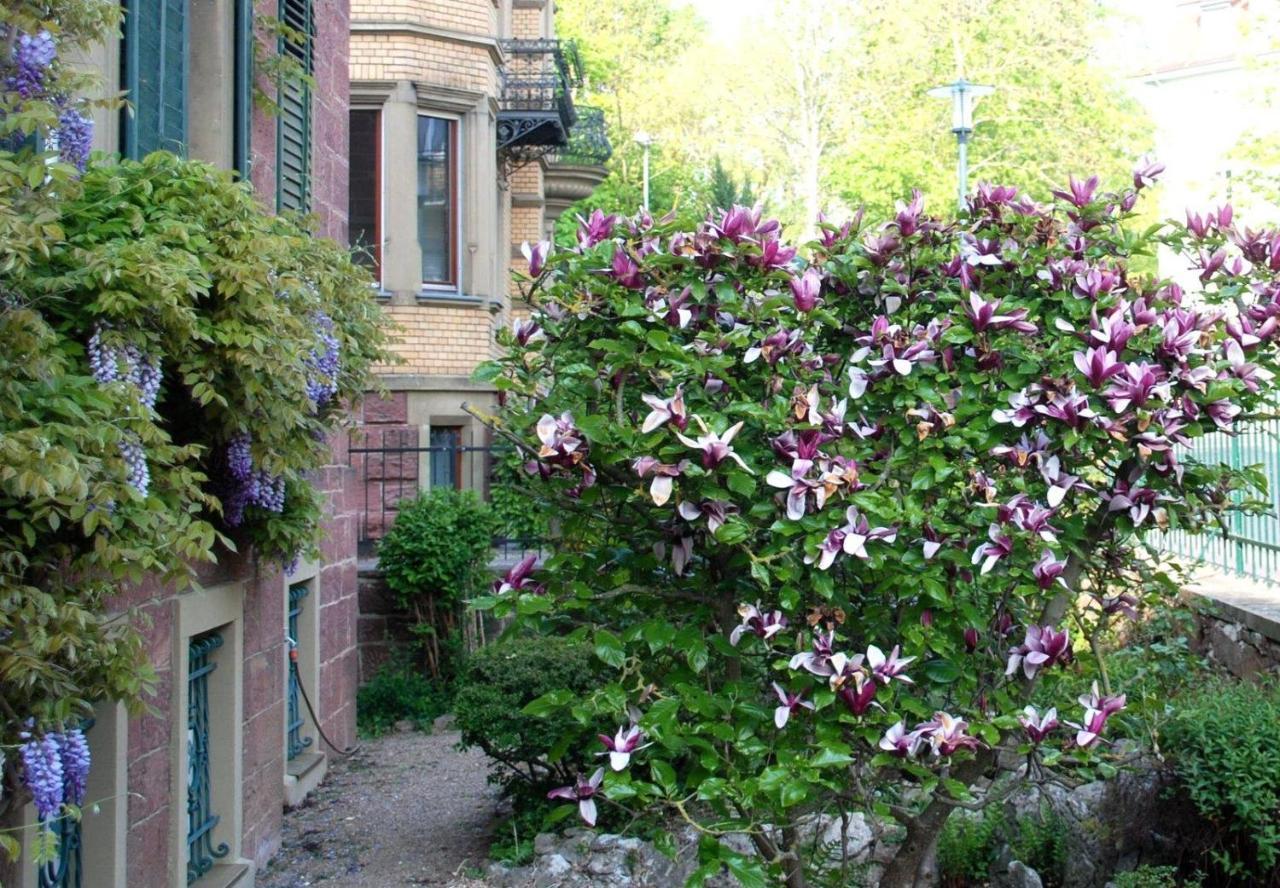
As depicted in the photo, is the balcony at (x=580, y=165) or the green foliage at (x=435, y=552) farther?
the balcony at (x=580, y=165)

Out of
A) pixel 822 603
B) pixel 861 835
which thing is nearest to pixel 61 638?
pixel 822 603

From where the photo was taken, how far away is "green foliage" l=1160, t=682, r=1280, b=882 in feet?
18.1

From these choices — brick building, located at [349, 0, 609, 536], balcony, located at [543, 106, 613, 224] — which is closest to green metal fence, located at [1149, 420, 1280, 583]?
brick building, located at [349, 0, 609, 536]

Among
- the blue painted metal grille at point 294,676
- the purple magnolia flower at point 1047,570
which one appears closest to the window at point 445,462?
the blue painted metal grille at point 294,676

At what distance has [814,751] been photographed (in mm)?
4113

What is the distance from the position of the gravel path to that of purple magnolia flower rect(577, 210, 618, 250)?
392 centimetres

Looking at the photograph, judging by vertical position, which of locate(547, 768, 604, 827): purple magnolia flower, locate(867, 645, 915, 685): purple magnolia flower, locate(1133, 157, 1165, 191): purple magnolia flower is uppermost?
locate(1133, 157, 1165, 191): purple magnolia flower

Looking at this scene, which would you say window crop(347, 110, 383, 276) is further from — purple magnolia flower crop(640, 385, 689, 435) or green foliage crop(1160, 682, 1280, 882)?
purple magnolia flower crop(640, 385, 689, 435)

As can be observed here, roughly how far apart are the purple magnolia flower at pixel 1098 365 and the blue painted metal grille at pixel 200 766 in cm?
406

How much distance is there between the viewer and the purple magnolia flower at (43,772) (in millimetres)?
3801

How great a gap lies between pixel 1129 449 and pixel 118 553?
9.40 feet

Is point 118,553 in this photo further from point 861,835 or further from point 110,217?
point 861,835

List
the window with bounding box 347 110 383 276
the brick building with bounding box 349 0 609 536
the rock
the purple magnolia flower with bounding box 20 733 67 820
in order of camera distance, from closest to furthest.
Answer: the purple magnolia flower with bounding box 20 733 67 820 < the rock < the brick building with bounding box 349 0 609 536 < the window with bounding box 347 110 383 276

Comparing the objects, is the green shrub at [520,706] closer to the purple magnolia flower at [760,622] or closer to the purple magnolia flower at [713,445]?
the purple magnolia flower at [760,622]
